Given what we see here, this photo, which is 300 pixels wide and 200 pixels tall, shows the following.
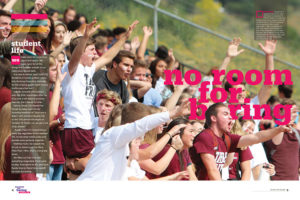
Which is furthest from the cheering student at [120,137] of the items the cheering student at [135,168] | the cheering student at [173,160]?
the cheering student at [173,160]

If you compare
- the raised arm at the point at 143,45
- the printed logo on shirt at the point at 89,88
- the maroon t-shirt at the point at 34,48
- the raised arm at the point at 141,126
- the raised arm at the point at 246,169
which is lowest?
the raised arm at the point at 246,169

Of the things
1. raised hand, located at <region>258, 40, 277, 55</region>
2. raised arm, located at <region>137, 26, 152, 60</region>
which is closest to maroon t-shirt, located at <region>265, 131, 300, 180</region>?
raised hand, located at <region>258, 40, 277, 55</region>

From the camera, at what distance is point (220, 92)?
535 centimetres

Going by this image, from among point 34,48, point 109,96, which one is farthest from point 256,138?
point 34,48

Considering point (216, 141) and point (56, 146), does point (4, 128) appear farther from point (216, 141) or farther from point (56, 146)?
point (216, 141)

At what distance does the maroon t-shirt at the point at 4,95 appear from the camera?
4.05 metres

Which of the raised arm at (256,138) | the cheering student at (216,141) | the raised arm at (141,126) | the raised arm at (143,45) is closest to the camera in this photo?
the raised arm at (141,126)

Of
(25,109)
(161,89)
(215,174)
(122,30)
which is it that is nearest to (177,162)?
(215,174)

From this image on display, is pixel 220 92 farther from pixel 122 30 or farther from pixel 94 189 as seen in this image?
pixel 122 30

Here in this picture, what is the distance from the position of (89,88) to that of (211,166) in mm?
1273

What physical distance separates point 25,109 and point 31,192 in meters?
0.57

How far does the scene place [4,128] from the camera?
3674mm

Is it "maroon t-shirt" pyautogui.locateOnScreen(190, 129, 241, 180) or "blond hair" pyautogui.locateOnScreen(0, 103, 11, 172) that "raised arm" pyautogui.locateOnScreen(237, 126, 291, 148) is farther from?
"blond hair" pyautogui.locateOnScreen(0, 103, 11, 172)

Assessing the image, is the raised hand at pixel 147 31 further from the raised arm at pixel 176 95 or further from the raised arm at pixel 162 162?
the raised arm at pixel 162 162
